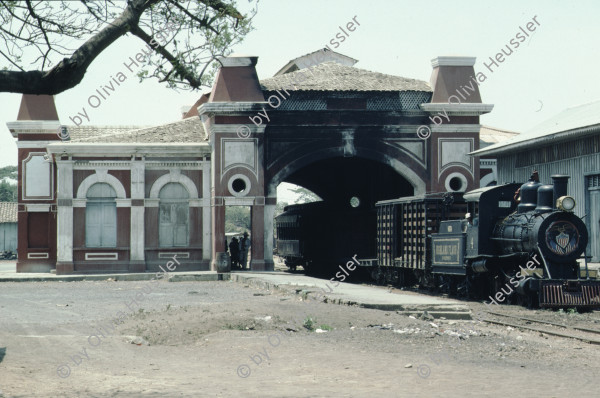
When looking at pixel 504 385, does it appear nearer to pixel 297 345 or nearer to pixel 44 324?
pixel 297 345

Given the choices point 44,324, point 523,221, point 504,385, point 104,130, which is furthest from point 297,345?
point 104,130

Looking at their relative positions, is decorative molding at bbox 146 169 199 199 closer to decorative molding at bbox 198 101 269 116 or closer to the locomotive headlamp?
decorative molding at bbox 198 101 269 116

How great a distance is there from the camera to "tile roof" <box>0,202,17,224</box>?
6969cm

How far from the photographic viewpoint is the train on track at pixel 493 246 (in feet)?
63.3

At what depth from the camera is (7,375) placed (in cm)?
1095

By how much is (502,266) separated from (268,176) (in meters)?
14.5

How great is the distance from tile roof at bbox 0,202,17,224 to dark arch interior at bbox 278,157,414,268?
113 feet

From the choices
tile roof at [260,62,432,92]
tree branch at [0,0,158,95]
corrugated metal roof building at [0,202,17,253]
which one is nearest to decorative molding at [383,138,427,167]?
tile roof at [260,62,432,92]

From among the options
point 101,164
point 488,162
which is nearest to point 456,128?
point 488,162

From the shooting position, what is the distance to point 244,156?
34375mm

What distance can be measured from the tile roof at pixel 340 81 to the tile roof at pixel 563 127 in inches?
174

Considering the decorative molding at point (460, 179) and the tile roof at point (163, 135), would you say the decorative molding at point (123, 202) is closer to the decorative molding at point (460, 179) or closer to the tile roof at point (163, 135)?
the tile roof at point (163, 135)

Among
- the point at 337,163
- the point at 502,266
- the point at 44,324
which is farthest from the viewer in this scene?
the point at 337,163

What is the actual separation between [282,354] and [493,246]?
10.1 meters
